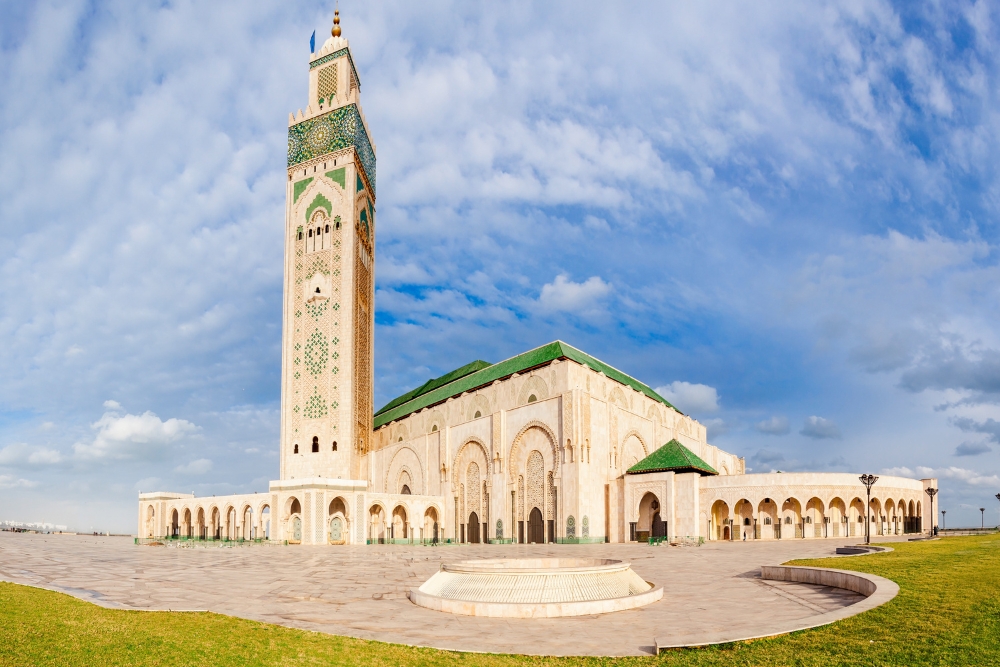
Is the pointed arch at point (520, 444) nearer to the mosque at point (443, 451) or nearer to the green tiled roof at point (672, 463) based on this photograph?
the mosque at point (443, 451)

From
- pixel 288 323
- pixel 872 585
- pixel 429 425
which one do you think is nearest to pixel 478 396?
pixel 429 425

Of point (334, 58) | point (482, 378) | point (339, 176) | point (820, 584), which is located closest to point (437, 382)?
point (482, 378)

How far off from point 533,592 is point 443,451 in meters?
32.2

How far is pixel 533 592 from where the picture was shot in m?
9.58

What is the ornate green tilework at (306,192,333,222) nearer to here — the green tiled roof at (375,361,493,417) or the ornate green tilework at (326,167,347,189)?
the ornate green tilework at (326,167,347,189)

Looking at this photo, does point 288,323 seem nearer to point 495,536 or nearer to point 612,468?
point 495,536

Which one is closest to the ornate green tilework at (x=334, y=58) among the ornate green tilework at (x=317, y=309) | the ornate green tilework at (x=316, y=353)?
the ornate green tilework at (x=317, y=309)

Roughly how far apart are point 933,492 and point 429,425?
27809 millimetres

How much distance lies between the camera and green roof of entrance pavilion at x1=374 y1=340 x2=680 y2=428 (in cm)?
3803

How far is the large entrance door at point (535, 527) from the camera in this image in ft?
116

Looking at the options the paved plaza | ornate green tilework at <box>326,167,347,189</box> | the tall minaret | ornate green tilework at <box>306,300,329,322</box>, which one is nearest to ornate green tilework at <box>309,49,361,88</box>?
the tall minaret

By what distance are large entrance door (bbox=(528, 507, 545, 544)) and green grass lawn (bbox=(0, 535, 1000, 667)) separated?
27.7 metres

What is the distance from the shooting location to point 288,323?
150ft

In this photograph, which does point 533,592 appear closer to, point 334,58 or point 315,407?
point 315,407
